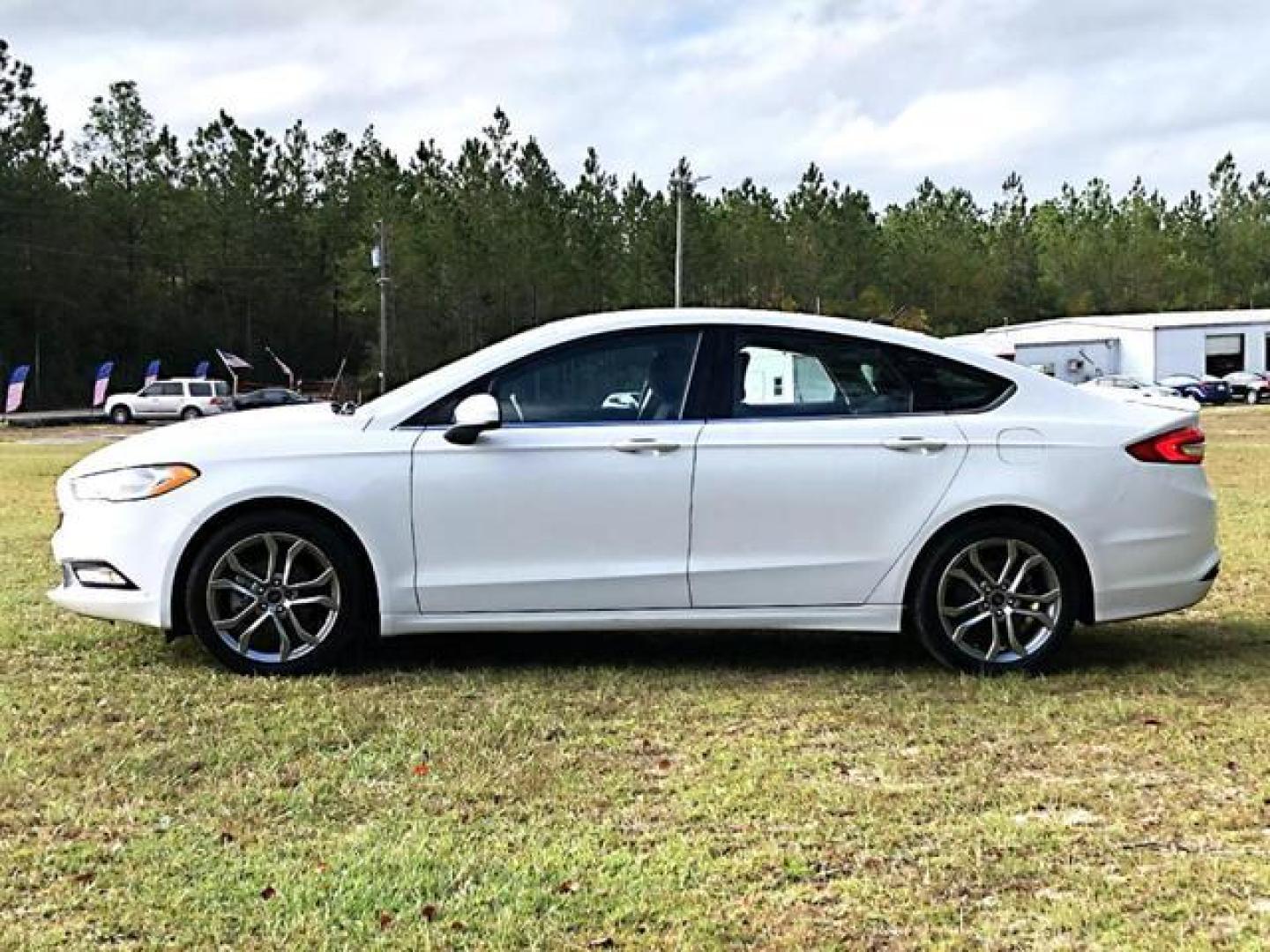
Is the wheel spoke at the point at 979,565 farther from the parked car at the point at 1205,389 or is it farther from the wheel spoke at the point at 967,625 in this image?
the parked car at the point at 1205,389

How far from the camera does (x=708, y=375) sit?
550cm

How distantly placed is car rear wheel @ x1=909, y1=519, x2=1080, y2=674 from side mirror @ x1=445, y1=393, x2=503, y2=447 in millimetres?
1796

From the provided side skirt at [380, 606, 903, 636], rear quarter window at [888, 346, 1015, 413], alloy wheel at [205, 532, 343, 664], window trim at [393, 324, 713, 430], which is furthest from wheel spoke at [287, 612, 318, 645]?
rear quarter window at [888, 346, 1015, 413]

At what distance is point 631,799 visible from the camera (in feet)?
12.9

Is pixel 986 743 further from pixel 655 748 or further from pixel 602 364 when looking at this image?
pixel 602 364

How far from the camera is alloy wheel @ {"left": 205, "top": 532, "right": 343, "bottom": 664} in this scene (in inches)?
209

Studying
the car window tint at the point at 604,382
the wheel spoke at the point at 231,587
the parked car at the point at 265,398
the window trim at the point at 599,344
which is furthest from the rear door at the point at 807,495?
the parked car at the point at 265,398

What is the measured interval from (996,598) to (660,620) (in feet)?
4.41

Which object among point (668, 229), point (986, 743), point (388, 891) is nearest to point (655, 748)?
point (986, 743)

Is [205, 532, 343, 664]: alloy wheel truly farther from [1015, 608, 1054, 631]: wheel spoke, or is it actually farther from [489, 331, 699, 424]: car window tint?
[1015, 608, 1054, 631]: wheel spoke

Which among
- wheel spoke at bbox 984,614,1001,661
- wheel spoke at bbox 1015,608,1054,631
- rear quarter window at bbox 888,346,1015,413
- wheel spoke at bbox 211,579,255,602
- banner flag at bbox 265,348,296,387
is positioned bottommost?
wheel spoke at bbox 984,614,1001,661

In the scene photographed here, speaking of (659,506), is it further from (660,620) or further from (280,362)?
(280,362)

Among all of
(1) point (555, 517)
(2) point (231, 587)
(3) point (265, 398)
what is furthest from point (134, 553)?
(3) point (265, 398)

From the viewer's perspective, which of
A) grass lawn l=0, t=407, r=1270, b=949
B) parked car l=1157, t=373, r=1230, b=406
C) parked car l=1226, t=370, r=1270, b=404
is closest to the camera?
grass lawn l=0, t=407, r=1270, b=949
